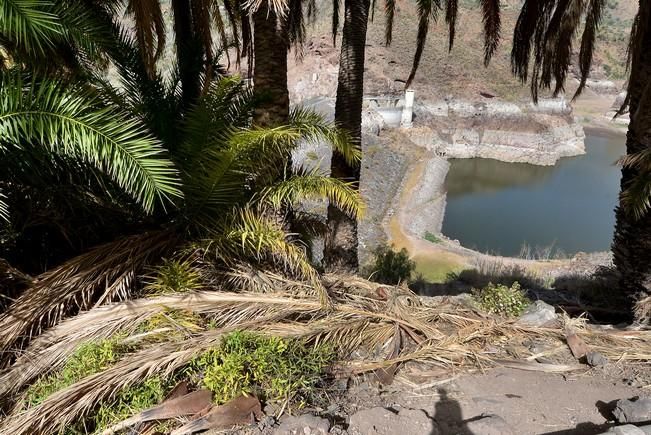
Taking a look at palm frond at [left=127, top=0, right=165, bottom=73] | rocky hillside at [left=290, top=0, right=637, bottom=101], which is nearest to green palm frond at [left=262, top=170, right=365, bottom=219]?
palm frond at [left=127, top=0, right=165, bottom=73]

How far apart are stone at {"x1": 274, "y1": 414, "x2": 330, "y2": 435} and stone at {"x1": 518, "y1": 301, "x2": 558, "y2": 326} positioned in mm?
2188

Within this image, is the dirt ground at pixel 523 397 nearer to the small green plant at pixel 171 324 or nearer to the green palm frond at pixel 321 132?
the small green plant at pixel 171 324

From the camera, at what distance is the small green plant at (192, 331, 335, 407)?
2.81 metres

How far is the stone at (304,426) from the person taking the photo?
8.75 ft

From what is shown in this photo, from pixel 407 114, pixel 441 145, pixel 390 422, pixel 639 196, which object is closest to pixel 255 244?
pixel 390 422

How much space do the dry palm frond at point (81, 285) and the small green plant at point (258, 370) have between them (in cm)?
118

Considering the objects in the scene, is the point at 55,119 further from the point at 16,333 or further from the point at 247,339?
the point at 247,339

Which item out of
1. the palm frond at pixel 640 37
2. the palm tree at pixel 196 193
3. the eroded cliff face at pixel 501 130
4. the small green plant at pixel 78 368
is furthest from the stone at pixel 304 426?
the eroded cliff face at pixel 501 130

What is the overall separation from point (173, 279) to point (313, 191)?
1.34m

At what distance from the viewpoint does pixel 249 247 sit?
4.16 metres

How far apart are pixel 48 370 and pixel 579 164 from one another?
3614cm

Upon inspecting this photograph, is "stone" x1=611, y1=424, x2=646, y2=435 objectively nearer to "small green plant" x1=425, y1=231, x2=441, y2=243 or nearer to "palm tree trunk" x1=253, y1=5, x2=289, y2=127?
"palm tree trunk" x1=253, y1=5, x2=289, y2=127

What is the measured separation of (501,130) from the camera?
115 feet

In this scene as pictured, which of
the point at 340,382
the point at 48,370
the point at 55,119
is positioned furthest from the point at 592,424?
the point at 55,119
